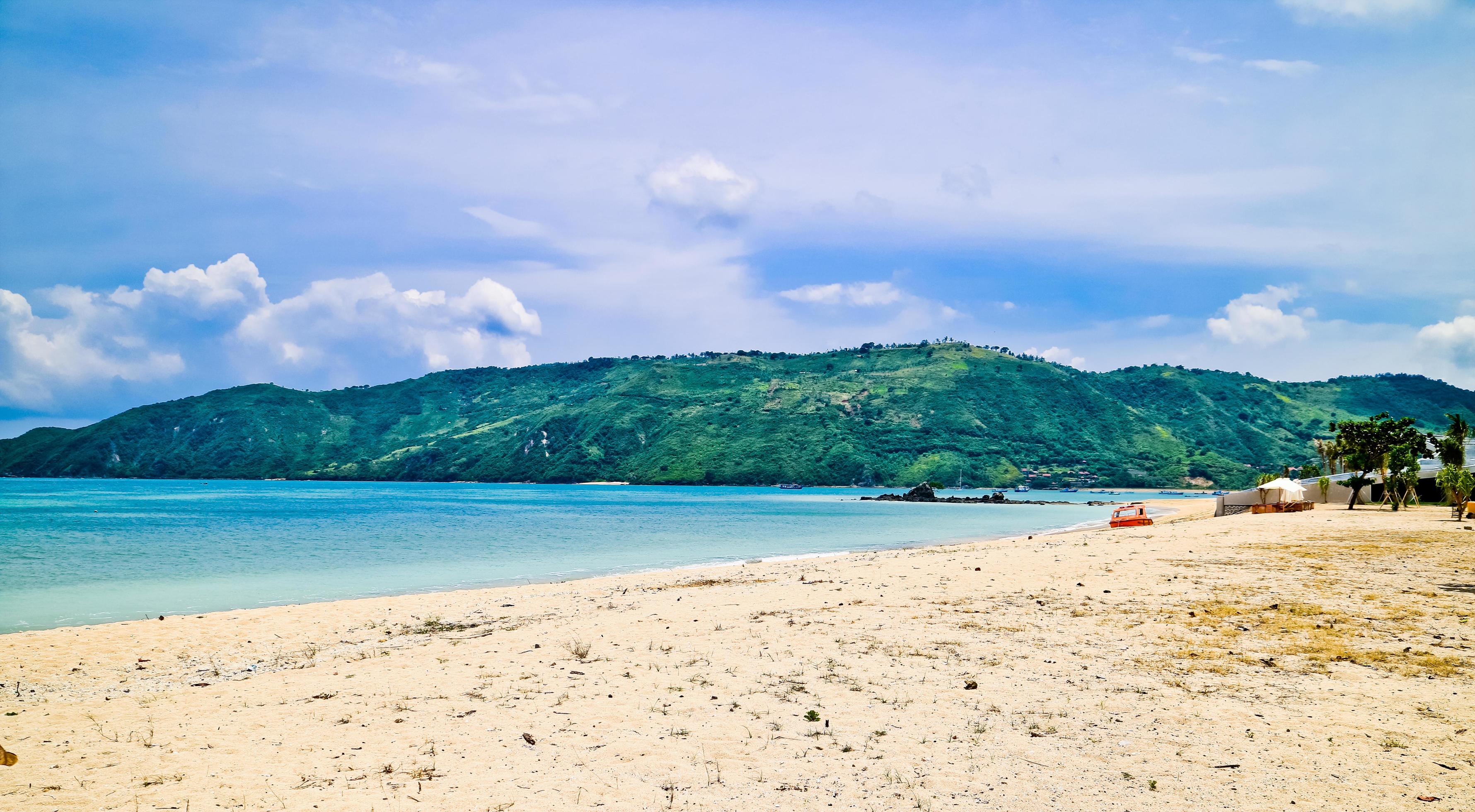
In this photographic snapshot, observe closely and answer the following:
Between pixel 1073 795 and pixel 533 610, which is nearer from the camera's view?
pixel 1073 795

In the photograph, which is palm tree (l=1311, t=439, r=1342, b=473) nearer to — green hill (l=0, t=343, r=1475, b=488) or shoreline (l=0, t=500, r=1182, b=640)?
shoreline (l=0, t=500, r=1182, b=640)

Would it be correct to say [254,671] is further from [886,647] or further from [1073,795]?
[1073,795]

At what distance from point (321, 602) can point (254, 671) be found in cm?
866

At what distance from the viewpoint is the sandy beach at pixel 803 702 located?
595 centimetres

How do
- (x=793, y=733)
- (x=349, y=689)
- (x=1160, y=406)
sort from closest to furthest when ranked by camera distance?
(x=793, y=733), (x=349, y=689), (x=1160, y=406)

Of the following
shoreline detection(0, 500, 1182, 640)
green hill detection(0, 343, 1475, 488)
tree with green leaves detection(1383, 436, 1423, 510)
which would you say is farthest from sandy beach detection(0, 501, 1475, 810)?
green hill detection(0, 343, 1475, 488)

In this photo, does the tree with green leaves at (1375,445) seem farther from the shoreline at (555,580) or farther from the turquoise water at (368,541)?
the shoreline at (555,580)

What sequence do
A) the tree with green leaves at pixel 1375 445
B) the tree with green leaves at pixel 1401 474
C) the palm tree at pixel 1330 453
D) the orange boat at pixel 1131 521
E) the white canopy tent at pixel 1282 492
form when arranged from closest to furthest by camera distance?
the orange boat at pixel 1131 521, the white canopy tent at pixel 1282 492, the tree with green leaves at pixel 1401 474, the tree with green leaves at pixel 1375 445, the palm tree at pixel 1330 453

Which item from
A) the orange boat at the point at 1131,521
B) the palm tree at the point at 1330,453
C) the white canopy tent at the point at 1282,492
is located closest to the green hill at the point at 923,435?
the palm tree at the point at 1330,453

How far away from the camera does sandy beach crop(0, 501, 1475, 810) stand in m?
5.95

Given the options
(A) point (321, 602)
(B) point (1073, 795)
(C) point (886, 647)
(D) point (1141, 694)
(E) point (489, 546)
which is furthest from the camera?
(E) point (489, 546)

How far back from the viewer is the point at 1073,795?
18.5 feet

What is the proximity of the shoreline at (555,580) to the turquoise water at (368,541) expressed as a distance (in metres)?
0.27

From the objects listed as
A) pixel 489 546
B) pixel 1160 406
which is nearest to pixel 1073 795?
pixel 489 546
